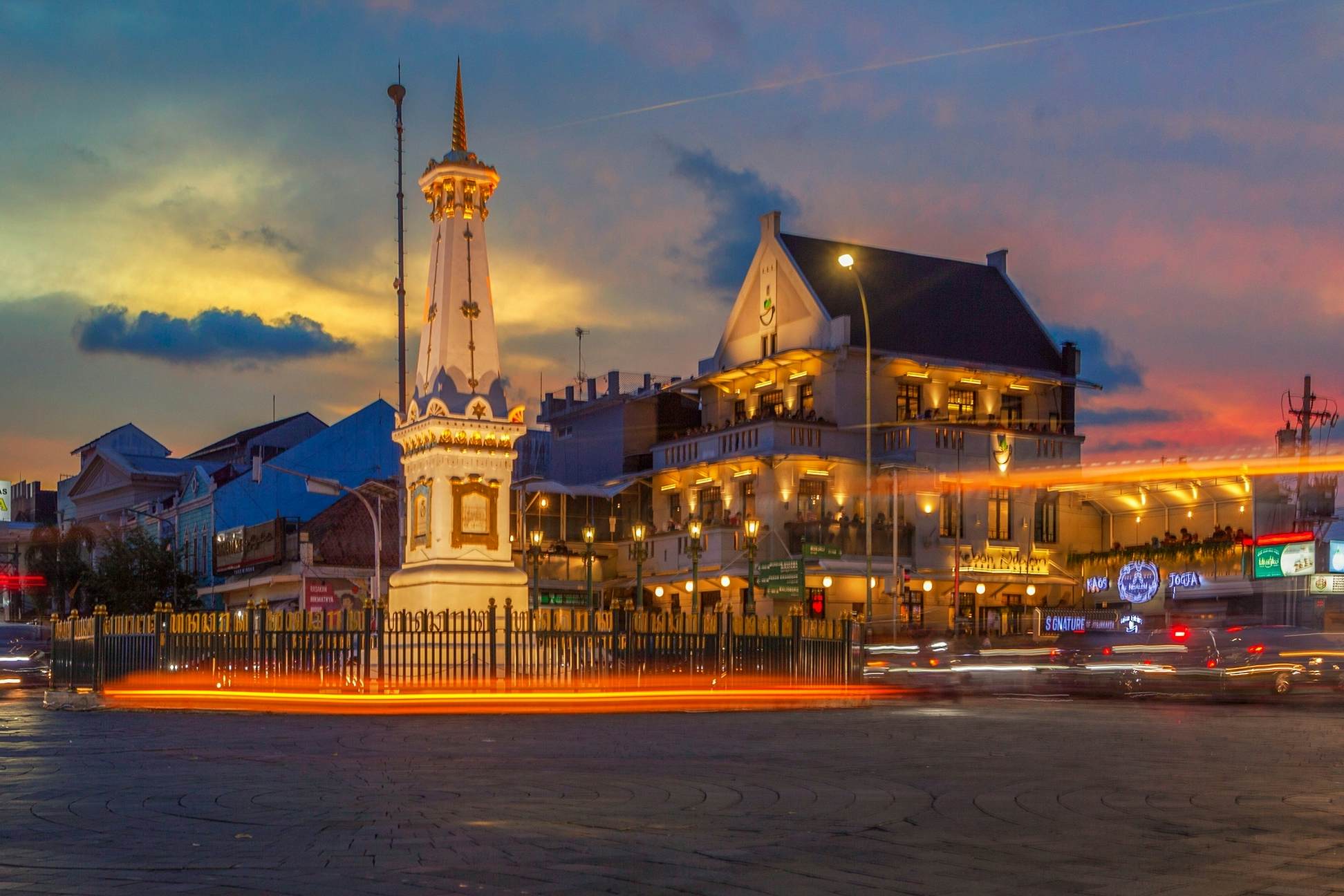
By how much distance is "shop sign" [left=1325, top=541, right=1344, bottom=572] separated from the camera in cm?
4912

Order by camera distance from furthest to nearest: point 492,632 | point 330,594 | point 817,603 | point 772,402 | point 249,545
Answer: point 249,545, point 772,402, point 817,603, point 330,594, point 492,632

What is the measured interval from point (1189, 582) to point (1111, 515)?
6.76 metres

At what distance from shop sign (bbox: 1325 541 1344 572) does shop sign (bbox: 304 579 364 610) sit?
30.3 m

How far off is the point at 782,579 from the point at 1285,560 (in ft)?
52.8

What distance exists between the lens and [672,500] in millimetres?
58812

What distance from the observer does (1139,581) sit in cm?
5378

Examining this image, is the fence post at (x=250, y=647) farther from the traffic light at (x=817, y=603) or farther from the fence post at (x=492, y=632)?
the traffic light at (x=817, y=603)

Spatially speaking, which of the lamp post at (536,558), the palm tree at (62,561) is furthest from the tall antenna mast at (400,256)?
the palm tree at (62,561)

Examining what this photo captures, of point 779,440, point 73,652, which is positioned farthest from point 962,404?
point 73,652

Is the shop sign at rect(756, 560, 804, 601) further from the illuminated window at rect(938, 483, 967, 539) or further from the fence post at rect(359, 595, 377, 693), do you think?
the fence post at rect(359, 595, 377, 693)

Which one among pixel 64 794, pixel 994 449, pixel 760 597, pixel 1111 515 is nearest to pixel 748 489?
pixel 760 597

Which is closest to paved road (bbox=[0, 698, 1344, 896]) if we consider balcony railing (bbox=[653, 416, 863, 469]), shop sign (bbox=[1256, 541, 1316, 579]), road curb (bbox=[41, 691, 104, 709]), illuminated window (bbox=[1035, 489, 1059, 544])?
road curb (bbox=[41, 691, 104, 709])

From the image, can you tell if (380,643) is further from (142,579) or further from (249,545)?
(142,579)

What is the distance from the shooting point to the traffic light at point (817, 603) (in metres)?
50.5
